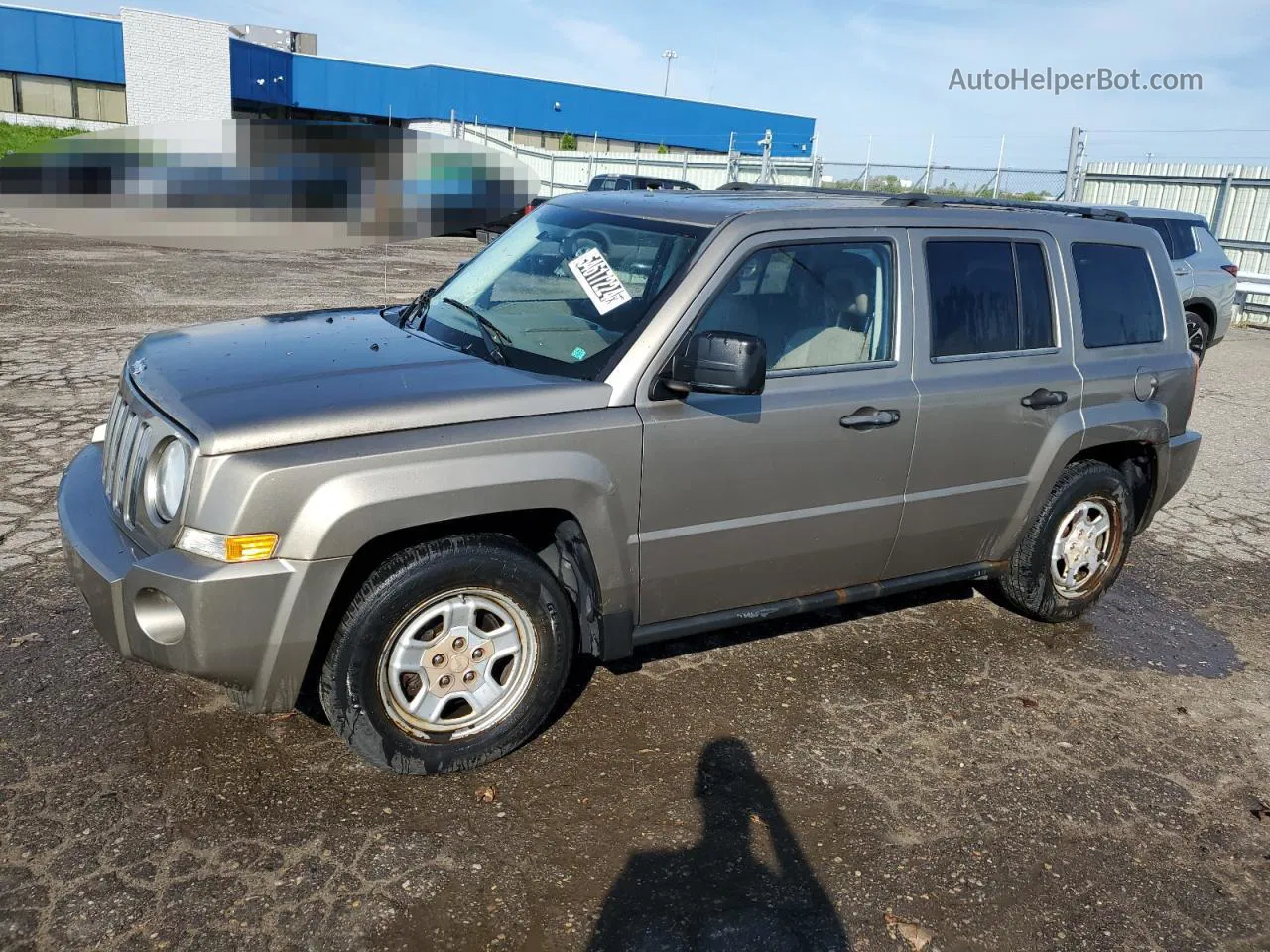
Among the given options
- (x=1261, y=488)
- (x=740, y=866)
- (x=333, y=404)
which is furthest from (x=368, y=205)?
(x=1261, y=488)

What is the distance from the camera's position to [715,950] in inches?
113

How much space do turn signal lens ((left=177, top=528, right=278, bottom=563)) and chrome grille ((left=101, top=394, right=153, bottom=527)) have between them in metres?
0.40

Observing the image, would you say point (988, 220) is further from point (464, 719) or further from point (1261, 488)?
point (1261, 488)

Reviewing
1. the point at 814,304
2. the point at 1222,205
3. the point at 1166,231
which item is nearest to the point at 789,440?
the point at 814,304

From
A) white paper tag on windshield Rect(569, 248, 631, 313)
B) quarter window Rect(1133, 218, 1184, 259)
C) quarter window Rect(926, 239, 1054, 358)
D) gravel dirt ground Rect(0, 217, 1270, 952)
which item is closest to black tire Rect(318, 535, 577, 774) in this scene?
gravel dirt ground Rect(0, 217, 1270, 952)

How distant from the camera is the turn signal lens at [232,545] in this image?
3.03m

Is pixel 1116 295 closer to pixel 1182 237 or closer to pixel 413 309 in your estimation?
pixel 413 309

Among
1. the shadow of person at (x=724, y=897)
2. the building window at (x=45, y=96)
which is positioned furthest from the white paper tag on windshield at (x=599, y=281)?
the building window at (x=45, y=96)

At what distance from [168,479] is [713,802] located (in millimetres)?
2035

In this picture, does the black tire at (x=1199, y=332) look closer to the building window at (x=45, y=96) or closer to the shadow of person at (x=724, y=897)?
the shadow of person at (x=724, y=897)

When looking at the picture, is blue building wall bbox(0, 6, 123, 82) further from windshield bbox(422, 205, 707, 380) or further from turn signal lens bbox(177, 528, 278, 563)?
turn signal lens bbox(177, 528, 278, 563)

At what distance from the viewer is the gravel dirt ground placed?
2957 millimetres

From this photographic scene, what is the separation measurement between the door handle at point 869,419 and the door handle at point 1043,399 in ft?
2.48

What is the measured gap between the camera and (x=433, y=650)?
347 cm
